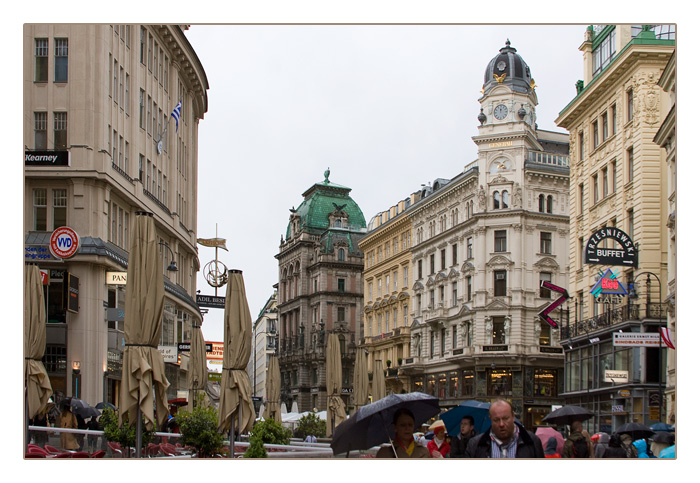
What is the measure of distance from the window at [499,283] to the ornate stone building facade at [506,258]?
68 millimetres

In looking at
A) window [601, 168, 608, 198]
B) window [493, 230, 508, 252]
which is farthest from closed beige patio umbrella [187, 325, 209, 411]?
window [493, 230, 508, 252]

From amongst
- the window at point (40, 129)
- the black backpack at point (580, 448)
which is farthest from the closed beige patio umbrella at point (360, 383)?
the black backpack at point (580, 448)

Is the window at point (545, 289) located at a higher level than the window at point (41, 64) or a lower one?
lower

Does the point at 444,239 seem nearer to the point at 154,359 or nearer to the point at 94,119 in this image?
the point at 94,119

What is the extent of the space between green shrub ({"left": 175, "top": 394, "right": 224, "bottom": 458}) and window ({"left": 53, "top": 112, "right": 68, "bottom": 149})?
15775mm

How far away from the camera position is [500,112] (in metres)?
64.9

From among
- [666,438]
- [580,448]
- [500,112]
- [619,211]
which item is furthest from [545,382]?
[580,448]

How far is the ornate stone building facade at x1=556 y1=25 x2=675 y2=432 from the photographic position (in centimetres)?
3512

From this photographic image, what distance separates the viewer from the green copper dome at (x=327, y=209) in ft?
323

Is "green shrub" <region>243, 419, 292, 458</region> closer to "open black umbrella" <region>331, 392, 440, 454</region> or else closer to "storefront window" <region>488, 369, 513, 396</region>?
"open black umbrella" <region>331, 392, 440, 454</region>

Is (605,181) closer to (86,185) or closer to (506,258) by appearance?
(86,185)

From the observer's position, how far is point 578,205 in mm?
45656

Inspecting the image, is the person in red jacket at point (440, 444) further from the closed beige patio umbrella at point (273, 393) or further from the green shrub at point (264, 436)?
the closed beige patio umbrella at point (273, 393)
